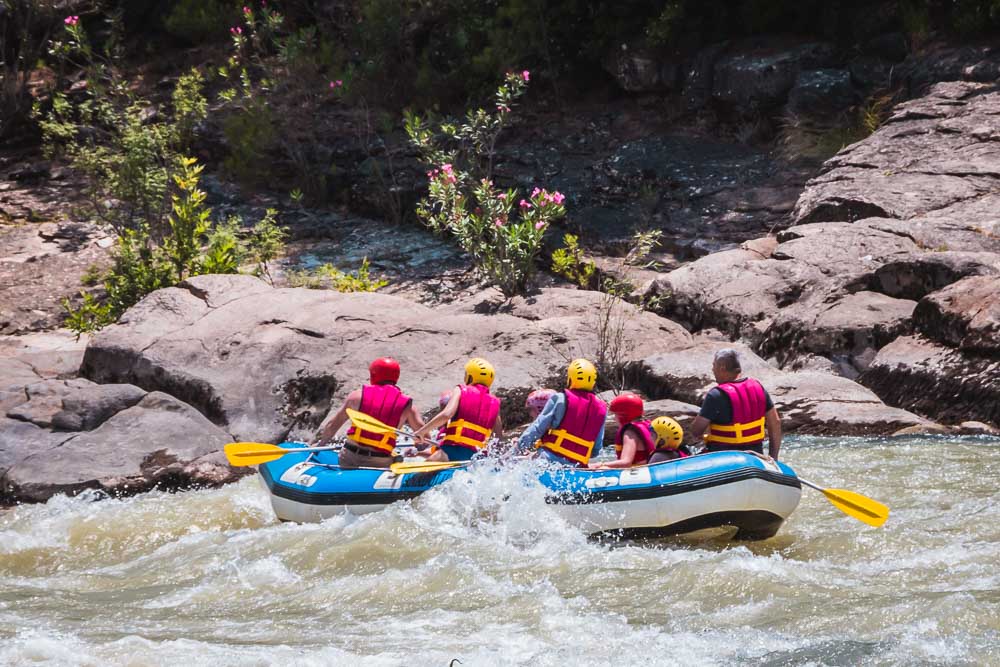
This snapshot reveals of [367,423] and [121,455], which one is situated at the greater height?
[367,423]

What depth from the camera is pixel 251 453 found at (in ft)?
25.0

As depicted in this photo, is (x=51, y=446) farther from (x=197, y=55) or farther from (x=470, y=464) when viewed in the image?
(x=197, y=55)

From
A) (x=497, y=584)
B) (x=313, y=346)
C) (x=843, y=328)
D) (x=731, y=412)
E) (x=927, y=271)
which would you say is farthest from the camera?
(x=927, y=271)

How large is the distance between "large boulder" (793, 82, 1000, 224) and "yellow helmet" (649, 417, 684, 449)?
6152mm

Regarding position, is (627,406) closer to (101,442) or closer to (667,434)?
(667,434)

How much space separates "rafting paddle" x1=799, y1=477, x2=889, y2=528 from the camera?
235 inches

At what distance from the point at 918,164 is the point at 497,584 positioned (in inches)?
344

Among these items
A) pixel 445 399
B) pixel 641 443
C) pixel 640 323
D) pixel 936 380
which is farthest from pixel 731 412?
pixel 640 323

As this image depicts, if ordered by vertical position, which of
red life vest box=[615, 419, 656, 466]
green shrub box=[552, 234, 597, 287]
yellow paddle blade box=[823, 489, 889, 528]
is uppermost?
red life vest box=[615, 419, 656, 466]

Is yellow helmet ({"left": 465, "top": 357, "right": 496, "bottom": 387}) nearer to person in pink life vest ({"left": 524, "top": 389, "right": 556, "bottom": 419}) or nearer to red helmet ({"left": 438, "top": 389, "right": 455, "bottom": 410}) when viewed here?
red helmet ({"left": 438, "top": 389, "right": 455, "bottom": 410})

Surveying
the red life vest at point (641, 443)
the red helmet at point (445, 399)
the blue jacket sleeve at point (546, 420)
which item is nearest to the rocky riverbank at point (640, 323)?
the red helmet at point (445, 399)

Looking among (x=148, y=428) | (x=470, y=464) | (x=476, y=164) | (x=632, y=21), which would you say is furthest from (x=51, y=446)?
(x=632, y=21)

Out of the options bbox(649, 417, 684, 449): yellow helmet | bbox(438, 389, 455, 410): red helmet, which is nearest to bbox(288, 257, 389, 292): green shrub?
bbox(438, 389, 455, 410): red helmet

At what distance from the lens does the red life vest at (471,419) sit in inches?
280
